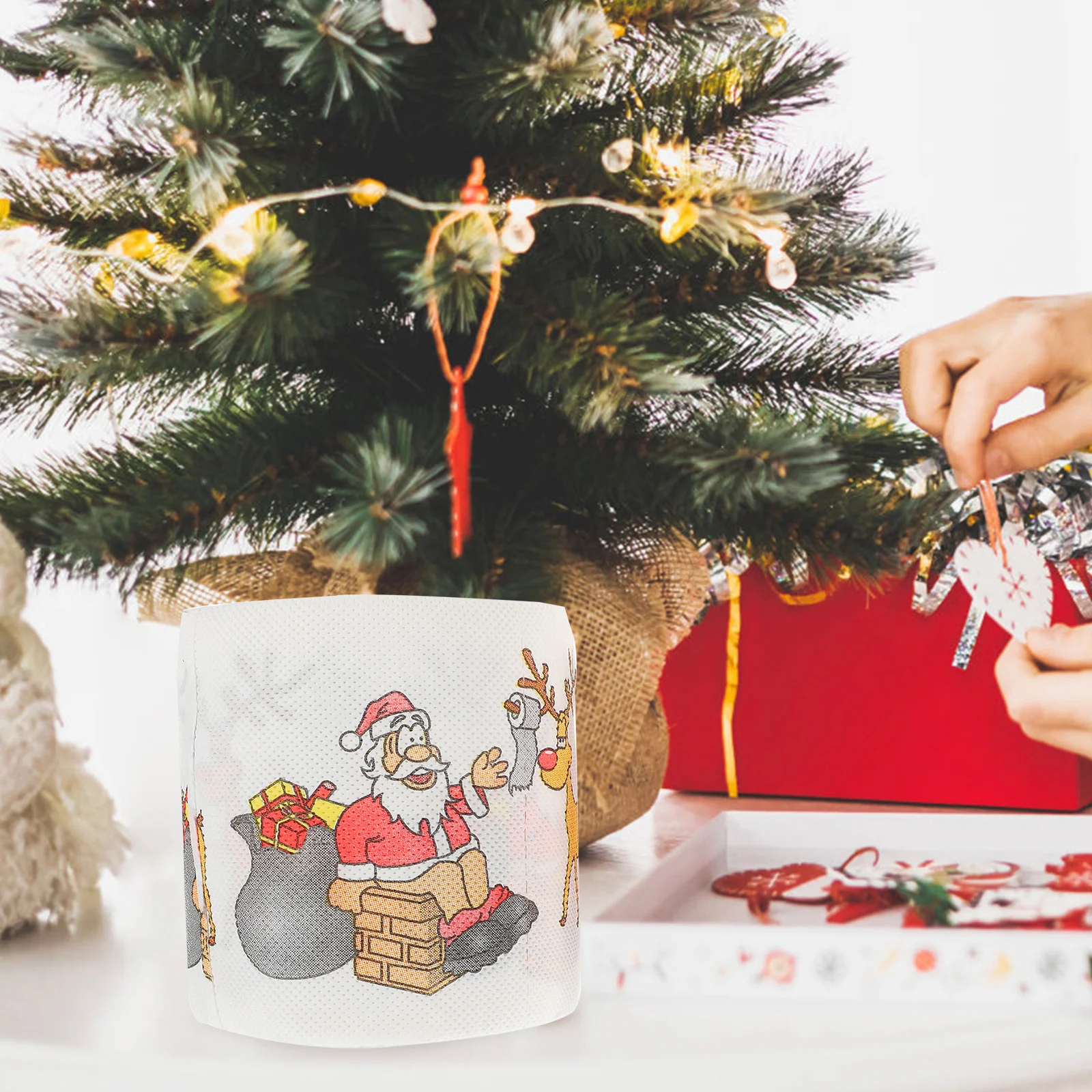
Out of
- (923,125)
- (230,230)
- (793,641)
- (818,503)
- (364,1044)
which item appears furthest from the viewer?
(923,125)

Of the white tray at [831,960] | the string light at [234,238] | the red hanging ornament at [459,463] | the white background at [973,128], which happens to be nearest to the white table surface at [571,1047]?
the white tray at [831,960]

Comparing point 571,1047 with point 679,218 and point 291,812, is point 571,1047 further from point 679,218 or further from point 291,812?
point 679,218

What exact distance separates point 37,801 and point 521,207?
309 millimetres

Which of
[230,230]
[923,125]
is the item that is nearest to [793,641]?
[230,230]

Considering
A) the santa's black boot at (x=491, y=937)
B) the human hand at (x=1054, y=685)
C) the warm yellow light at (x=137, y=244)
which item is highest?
the warm yellow light at (x=137, y=244)

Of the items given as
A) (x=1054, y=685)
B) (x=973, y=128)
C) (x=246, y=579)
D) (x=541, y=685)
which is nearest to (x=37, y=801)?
(x=246, y=579)

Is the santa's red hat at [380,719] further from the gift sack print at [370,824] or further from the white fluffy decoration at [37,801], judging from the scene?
the white fluffy decoration at [37,801]

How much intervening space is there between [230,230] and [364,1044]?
0.96 feet

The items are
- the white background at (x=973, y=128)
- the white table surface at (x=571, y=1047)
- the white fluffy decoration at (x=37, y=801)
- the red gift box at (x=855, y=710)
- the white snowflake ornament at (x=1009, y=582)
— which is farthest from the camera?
the white background at (x=973, y=128)

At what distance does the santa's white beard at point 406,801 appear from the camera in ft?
1.03

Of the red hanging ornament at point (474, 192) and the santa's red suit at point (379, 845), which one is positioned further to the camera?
the red hanging ornament at point (474, 192)

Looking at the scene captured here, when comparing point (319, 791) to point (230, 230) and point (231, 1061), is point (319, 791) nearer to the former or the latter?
point (231, 1061)

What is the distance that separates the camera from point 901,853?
22.1 inches

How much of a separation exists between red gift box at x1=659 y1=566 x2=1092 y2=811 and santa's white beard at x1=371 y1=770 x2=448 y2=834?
0.50m
